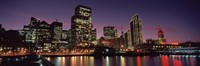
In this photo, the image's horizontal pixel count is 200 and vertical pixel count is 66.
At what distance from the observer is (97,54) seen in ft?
629

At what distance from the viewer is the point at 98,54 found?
191 m

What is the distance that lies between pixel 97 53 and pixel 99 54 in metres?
4.10

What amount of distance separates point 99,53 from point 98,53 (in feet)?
2.97

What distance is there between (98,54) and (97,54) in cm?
103

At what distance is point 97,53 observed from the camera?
195m

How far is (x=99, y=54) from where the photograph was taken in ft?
627

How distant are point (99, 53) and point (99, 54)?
120 inches

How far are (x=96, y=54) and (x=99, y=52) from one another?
5526 millimetres

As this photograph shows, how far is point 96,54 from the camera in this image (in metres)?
193

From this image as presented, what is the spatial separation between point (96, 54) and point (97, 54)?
61.2 inches

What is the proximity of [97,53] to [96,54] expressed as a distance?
82.4 inches

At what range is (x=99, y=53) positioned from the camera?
194 meters

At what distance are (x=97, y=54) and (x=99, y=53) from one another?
3.04 meters

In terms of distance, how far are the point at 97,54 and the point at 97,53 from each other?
10.0ft
